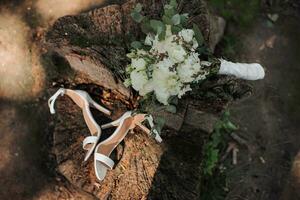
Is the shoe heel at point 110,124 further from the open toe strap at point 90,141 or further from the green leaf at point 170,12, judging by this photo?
the green leaf at point 170,12

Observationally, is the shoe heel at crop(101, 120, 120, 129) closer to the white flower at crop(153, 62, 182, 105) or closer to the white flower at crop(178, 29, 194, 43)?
the white flower at crop(153, 62, 182, 105)

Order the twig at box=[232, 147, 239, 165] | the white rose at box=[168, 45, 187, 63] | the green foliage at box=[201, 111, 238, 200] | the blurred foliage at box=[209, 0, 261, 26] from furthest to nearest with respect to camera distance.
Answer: the blurred foliage at box=[209, 0, 261, 26] → the twig at box=[232, 147, 239, 165] → the green foliage at box=[201, 111, 238, 200] → the white rose at box=[168, 45, 187, 63]

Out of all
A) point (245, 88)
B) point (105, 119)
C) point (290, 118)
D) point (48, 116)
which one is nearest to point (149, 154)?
point (105, 119)

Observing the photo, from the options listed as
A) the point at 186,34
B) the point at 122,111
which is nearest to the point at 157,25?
the point at 186,34

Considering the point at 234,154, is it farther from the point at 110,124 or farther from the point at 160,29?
the point at 160,29

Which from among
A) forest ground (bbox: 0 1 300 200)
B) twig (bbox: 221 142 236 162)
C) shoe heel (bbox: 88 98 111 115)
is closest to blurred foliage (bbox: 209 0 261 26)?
forest ground (bbox: 0 1 300 200)

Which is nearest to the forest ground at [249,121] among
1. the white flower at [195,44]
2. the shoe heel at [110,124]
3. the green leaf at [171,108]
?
the shoe heel at [110,124]
